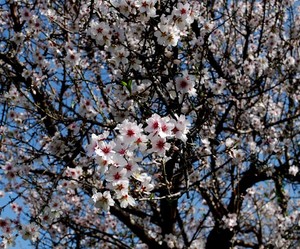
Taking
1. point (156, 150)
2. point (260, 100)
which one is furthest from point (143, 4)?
point (260, 100)

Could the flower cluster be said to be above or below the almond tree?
below

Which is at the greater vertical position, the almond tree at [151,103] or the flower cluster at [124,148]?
the almond tree at [151,103]

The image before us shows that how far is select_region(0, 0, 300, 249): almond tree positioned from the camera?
3.50 m

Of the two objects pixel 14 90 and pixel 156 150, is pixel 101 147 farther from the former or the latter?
pixel 14 90

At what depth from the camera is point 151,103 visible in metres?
3.92

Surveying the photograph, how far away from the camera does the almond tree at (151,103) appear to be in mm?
3504

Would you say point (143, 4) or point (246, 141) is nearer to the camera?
point (143, 4)

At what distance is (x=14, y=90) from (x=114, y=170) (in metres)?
3.01

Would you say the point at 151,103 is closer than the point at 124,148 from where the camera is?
No

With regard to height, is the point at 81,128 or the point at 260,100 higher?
the point at 260,100

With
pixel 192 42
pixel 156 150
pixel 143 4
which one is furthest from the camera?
pixel 192 42

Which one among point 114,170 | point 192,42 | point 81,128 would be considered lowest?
point 114,170

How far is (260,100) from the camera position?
259 inches

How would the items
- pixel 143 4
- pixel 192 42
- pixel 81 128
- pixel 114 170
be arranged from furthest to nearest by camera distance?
pixel 81 128, pixel 192 42, pixel 143 4, pixel 114 170
